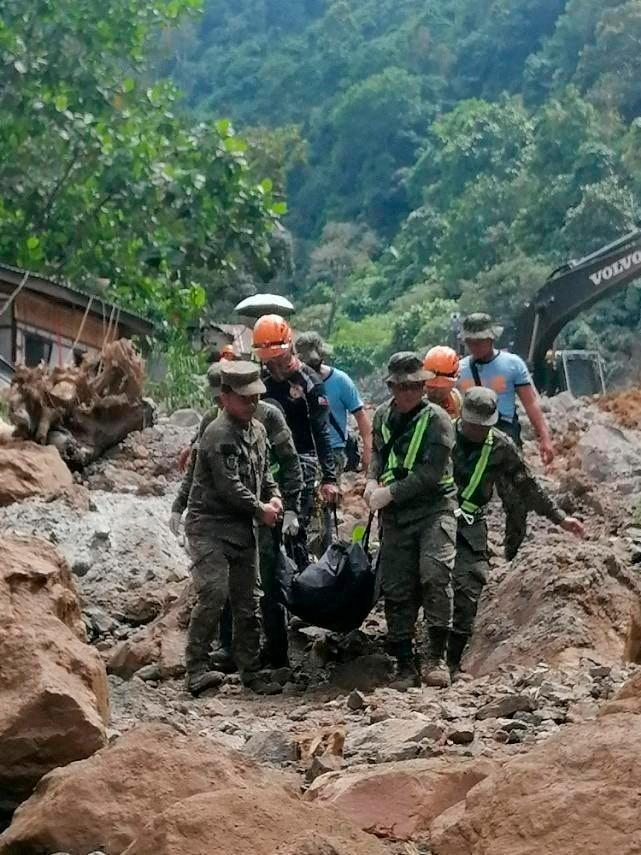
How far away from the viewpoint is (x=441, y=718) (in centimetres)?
602

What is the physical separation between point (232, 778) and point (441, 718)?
1.80 metres

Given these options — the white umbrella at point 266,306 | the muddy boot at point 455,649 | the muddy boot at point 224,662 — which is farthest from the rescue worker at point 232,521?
the white umbrella at point 266,306

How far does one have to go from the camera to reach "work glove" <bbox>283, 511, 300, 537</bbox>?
826cm

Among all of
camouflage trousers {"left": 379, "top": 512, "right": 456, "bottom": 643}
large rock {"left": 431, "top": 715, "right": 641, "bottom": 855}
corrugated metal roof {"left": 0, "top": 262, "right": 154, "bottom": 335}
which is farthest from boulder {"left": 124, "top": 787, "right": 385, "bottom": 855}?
corrugated metal roof {"left": 0, "top": 262, "right": 154, "bottom": 335}

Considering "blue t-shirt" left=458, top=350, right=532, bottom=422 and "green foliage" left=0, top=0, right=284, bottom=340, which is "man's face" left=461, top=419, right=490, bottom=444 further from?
"green foliage" left=0, top=0, right=284, bottom=340

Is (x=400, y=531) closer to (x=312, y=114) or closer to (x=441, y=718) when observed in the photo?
(x=441, y=718)

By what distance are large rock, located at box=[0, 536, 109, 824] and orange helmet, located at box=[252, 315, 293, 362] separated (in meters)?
2.74

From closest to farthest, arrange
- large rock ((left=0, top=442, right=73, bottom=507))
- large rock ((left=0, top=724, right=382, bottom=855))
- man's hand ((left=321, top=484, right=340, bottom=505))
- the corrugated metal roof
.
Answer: large rock ((left=0, top=724, right=382, bottom=855))
man's hand ((left=321, top=484, right=340, bottom=505))
large rock ((left=0, top=442, right=73, bottom=507))
the corrugated metal roof

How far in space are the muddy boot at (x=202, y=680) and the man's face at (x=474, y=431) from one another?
1828 mm

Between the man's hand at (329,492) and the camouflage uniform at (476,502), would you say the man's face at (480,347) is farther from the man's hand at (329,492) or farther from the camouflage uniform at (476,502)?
the man's hand at (329,492)

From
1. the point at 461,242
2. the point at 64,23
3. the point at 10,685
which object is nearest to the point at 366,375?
the point at 461,242

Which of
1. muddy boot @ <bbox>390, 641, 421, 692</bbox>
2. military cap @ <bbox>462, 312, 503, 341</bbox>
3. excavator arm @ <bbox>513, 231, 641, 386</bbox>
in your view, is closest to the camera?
muddy boot @ <bbox>390, 641, 421, 692</bbox>

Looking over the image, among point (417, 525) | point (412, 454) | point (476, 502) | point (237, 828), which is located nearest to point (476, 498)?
point (476, 502)

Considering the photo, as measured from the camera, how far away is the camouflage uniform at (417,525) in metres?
7.67
